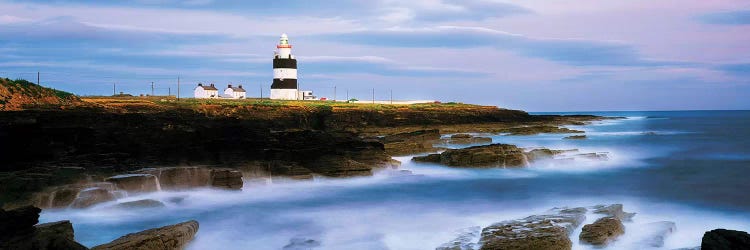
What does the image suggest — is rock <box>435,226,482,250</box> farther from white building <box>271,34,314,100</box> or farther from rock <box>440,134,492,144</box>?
white building <box>271,34,314,100</box>

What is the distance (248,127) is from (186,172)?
220 inches

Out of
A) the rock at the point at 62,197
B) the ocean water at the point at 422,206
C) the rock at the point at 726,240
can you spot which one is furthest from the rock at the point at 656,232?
the rock at the point at 62,197

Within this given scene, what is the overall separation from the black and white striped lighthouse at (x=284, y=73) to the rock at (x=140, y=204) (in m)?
37.3

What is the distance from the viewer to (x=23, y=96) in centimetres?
2467

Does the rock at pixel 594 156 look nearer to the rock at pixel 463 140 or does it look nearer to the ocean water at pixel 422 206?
the ocean water at pixel 422 206

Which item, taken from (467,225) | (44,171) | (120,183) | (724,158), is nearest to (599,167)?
(724,158)

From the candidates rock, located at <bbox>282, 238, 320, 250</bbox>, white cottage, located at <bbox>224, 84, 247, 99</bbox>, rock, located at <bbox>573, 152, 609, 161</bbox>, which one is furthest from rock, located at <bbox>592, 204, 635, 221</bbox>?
white cottage, located at <bbox>224, 84, 247, 99</bbox>

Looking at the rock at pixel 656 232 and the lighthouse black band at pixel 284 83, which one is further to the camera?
the lighthouse black band at pixel 284 83

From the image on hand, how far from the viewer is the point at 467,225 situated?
39.2 feet

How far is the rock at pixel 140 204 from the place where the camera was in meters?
13.1

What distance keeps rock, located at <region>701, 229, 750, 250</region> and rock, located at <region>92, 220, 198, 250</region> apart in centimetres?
730

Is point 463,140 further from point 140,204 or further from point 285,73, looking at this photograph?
point 285,73

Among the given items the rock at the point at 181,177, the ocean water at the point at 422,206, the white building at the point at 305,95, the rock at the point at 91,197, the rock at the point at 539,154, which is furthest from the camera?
the white building at the point at 305,95

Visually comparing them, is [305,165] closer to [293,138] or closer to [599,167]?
[293,138]
